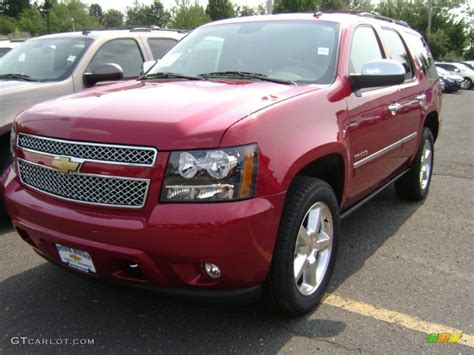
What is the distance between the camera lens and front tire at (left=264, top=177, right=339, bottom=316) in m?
2.62

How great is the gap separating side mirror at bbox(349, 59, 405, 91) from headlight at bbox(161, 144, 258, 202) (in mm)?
1407

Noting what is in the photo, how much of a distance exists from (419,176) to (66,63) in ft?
13.3

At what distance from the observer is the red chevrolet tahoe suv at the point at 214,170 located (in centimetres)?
231

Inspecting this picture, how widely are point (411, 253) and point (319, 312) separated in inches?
51.1

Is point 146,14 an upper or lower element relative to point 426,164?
upper

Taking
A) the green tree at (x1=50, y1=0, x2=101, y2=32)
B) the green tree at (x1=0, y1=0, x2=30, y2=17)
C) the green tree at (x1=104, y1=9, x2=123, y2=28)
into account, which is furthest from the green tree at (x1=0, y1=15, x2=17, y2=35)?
the green tree at (x1=104, y1=9, x2=123, y2=28)

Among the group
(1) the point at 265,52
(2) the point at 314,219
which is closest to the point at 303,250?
(2) the point at 314,219

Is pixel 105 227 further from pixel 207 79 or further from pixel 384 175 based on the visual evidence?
pixel 384 175

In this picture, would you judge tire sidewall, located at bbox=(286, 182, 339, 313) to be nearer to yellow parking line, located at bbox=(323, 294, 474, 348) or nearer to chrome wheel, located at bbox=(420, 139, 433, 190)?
yellow parking line, located at bbox=(323, 294, 474, 348)

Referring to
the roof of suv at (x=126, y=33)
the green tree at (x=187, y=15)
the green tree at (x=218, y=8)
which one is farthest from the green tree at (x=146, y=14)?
the roof of suv at (x=126, y=33)

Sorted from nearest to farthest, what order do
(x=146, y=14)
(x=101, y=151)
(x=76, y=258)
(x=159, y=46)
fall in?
(x=101, y=151), (x=76, y=258), (x=159, y=46), (x=146, y=14)

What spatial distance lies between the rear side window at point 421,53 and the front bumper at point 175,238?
3257 mm

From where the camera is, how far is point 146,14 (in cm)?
9525

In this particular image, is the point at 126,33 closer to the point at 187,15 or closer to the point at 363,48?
the point at 363,48
